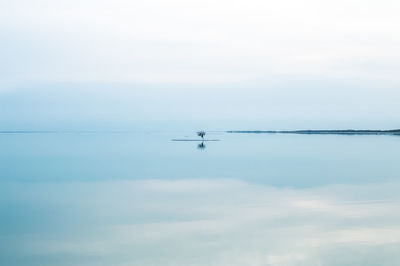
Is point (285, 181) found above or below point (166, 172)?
below

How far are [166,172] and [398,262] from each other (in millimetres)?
18994

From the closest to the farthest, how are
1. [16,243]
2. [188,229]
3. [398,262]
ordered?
[398,262], [16,243], [188,229]

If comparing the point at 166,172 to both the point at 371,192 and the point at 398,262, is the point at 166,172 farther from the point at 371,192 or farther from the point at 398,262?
the point at 398,262

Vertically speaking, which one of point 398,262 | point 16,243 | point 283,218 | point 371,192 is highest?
point 371,192

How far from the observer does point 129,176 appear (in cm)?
2573

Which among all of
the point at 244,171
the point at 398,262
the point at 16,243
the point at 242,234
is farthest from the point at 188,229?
the point at 244,171

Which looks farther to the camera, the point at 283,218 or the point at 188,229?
the point at 283,218

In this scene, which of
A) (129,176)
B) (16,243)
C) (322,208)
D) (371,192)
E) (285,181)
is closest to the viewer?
(16,243)

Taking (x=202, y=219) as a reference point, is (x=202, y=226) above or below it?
below

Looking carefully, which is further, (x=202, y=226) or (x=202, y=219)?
(x=202, y=219)

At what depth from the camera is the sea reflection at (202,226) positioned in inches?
393

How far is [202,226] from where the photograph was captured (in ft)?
42.5

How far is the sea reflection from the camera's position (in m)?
9.98

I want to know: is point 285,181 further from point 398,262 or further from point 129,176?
point 398,262
